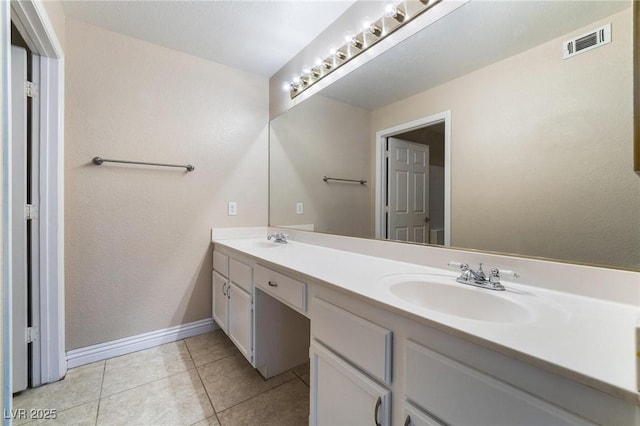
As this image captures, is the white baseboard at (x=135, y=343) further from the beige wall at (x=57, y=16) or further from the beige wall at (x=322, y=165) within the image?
the beige wall at (x=57, y=16)

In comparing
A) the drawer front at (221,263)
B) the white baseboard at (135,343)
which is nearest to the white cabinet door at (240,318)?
the drawer front at (221,263)

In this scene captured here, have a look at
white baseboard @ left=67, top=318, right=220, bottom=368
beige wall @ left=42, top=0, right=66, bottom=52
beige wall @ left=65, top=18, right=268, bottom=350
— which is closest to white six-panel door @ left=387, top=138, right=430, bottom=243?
beige wall @ left=65, top=18, right=268, bottom=350

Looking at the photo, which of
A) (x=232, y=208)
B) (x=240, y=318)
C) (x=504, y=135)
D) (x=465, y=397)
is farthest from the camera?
(x=232, y=208)

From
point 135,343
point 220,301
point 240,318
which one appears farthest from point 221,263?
point 135,343

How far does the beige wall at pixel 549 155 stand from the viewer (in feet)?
2.51

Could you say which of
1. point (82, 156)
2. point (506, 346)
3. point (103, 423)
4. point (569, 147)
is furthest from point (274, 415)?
point (82, 156)

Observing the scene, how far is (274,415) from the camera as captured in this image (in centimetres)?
130

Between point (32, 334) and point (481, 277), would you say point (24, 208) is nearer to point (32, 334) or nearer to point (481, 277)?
point (32, 334)

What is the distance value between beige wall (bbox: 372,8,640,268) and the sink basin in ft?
0.75

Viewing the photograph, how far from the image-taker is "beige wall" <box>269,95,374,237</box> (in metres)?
1.60

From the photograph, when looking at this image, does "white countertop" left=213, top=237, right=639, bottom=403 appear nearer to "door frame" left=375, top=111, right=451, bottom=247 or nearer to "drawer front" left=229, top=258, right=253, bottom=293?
"door frame" left=375, top=111, right=451, bottom=247

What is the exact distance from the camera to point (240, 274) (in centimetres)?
165

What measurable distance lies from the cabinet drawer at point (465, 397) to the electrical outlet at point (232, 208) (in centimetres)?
186

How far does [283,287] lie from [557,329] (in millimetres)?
946
